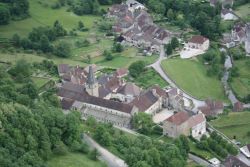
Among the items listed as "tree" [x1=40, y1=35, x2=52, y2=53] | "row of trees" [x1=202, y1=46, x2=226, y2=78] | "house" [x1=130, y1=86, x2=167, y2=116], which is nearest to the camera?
"house" [x1=130, y1=86, x2=167, y2=116]

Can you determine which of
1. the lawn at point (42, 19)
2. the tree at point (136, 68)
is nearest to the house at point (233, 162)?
the tree at point (136, 68)

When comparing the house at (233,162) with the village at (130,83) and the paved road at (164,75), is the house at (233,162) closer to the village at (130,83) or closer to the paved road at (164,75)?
the village at (130,83)

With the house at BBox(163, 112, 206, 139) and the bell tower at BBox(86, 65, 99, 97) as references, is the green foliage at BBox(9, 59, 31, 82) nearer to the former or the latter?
the bell tower at BBox(86, 65, 99, 97)

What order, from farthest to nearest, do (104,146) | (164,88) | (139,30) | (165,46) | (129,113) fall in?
(139,30) < (165,46) < (164,88) < (129,113) < (104,146)

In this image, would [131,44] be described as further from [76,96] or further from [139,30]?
[76,96]

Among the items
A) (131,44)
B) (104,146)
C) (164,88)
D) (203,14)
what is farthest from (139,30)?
(104,146)

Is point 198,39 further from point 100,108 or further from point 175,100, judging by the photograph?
point 100,108

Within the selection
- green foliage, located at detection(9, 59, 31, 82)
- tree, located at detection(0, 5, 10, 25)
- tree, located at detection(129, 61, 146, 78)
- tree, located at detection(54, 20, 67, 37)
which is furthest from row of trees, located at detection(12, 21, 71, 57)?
tree, located at detection(129, 61, 146, 78)
